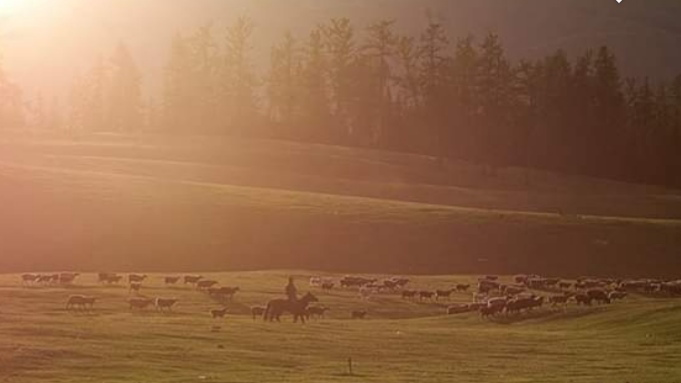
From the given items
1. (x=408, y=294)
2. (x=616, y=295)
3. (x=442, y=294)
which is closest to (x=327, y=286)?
(x=408, y=294)

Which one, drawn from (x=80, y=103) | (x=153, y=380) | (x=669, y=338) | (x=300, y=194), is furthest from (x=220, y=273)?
(x=80, y=103)

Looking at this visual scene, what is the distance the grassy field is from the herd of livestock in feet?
2.13

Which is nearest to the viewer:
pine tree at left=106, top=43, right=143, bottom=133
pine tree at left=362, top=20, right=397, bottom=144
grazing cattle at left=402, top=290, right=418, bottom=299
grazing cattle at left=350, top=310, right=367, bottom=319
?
grazing cattle at left=350, top=310, right=367, bottom=319

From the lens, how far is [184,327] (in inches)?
1641

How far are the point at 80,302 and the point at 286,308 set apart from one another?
871 centimetres

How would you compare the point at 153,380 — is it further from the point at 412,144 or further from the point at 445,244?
the point at 412,144

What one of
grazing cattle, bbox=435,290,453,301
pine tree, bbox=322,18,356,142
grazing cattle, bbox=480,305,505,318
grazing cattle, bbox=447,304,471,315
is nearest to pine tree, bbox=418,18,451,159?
pine tree, bbox=322,18,356,142

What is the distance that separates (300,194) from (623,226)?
83.6 feet

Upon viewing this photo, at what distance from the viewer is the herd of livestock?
161ft

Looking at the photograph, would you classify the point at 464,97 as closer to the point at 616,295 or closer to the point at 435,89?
the point at 435,89

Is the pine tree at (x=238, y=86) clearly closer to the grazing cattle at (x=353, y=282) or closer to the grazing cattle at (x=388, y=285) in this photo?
the grazing cattle at (x=353, y=282)

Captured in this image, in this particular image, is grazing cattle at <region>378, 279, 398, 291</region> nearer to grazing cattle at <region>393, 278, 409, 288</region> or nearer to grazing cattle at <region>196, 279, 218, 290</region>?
grazing cattle at <region>393, 278, 409, 288</region>

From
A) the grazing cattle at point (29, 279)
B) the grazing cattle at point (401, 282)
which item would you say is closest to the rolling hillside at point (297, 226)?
the grazing cattle at point (401, 282)

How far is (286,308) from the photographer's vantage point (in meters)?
46.4
